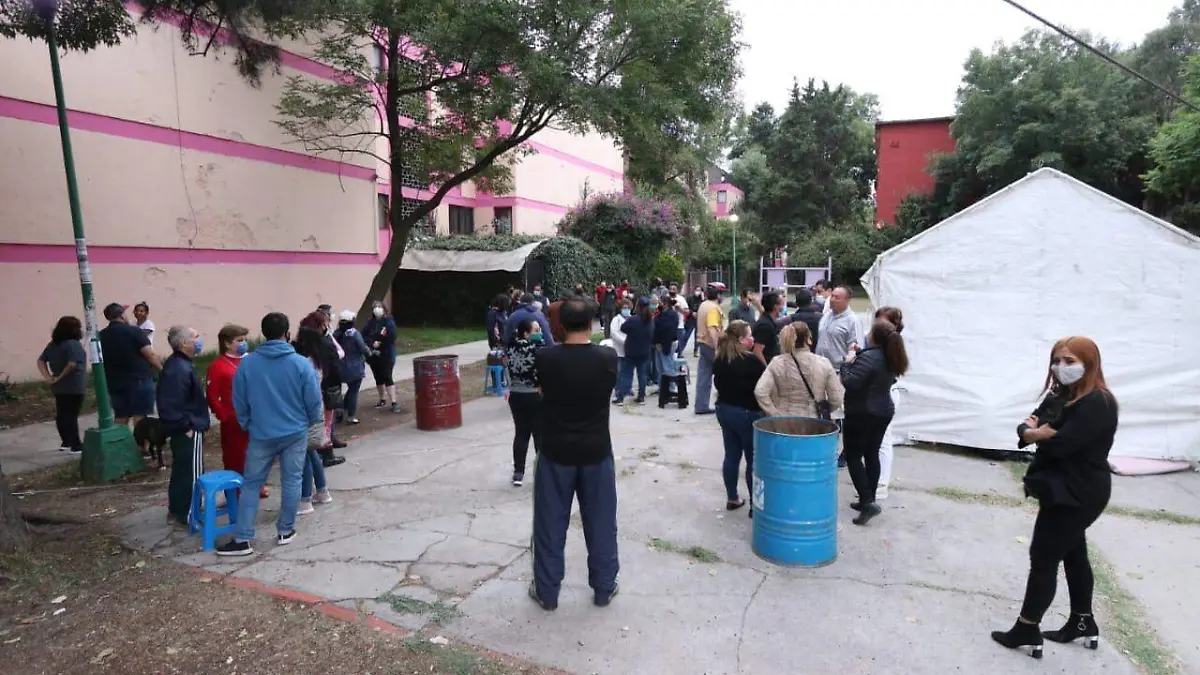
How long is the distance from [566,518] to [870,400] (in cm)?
274

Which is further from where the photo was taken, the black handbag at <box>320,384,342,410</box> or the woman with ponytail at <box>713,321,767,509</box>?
the black handbag at <box>320,384,342,410</box>

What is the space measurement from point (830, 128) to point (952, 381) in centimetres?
3828

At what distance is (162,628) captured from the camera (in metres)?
4.02

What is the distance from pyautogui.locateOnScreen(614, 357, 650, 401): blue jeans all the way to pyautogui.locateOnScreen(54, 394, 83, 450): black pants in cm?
674

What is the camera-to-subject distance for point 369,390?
38.9ft

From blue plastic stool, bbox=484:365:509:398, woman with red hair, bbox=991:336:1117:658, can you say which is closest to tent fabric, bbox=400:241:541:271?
blue plastic stool, bbox=484:365:509:398

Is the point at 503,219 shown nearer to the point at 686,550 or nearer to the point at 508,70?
the point at 508,70

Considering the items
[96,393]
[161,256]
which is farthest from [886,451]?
[161,256]

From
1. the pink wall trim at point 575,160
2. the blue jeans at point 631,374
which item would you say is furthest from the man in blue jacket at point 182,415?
the pink wall trim at point 575,160

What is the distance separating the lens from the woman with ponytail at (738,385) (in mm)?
5488

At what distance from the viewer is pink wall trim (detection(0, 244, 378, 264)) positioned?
38.8ft

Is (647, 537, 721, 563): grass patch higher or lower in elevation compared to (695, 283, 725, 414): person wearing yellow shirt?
lower

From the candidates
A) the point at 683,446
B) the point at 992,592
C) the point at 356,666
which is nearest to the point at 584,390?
the point at 356,666

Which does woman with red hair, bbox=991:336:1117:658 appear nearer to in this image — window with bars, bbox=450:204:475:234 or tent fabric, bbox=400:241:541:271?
tent fabric, bbox=400:241:541:271
